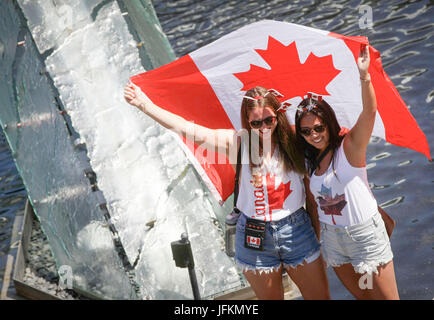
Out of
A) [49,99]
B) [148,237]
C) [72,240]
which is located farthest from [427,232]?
[49,99]

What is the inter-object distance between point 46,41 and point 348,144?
12.3 ft

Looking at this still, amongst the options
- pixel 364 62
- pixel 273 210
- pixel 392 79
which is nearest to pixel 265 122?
pixel 273 210

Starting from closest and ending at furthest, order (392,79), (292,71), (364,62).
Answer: (364,62)
(292,71)
(392,79)

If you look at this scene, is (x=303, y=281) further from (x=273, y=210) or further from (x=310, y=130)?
(x=310, y=130)

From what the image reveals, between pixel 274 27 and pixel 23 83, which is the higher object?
pixel 274 27

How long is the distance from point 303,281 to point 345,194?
0.59 meters

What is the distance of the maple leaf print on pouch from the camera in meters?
2.96

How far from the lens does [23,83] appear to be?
5.26 metres

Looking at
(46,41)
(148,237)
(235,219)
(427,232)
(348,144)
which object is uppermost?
(46,41)

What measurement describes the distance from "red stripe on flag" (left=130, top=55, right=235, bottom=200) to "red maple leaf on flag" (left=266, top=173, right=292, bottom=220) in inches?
38.3

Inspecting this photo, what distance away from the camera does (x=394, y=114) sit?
350 centimetres

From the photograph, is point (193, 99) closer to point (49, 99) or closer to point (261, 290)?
point (261, 290)

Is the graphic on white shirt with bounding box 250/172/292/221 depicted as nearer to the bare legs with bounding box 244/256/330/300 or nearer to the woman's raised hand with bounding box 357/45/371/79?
the bare legs with bounding box 244/256/330/300
